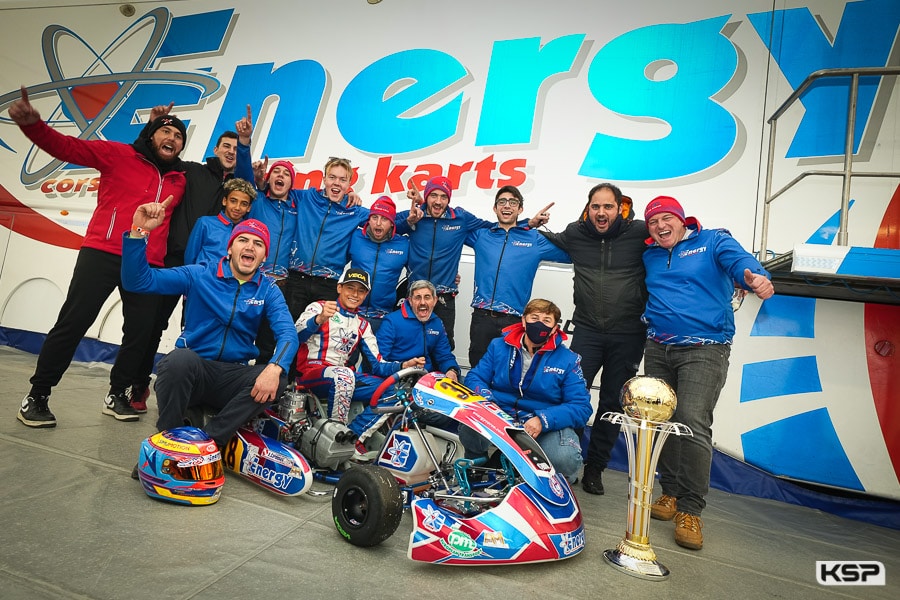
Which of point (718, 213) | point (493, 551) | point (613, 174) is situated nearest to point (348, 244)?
point (613, 174)

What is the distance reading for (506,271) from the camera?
360cm

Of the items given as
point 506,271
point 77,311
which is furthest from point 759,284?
point 77,311

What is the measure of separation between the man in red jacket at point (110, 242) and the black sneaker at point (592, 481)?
9.67 feet

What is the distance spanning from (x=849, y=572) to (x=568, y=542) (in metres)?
1.59

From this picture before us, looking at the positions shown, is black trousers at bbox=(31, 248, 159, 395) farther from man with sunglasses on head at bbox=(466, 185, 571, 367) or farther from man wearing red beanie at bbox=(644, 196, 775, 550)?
man wearing red beanie at bbox=(644, 196, 775, 550)

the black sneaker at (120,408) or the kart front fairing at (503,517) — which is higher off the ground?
the kart front fairing at (503,517)

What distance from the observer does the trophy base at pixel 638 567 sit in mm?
2129

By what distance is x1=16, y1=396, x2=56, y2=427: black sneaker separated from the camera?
313cm

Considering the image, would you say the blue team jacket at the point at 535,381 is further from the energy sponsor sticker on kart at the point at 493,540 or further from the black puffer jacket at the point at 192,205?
the black puffer jacket at the point at 192,205

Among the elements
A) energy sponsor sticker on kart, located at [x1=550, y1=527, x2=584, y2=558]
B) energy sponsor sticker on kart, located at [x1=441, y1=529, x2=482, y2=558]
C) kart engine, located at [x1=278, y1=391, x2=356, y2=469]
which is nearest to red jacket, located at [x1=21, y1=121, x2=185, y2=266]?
kart engine, located at [x1=278, y1=391, x2=356, y2=469]

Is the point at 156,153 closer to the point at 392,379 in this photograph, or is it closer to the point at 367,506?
the point at 392,379

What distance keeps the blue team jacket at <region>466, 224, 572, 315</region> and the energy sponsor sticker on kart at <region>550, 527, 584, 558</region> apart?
1671mm

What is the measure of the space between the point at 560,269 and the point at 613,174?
3.09ft

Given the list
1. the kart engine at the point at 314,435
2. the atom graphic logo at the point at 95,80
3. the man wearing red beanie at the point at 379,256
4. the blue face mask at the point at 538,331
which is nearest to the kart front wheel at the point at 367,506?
the kart engine at the point at 314,435
